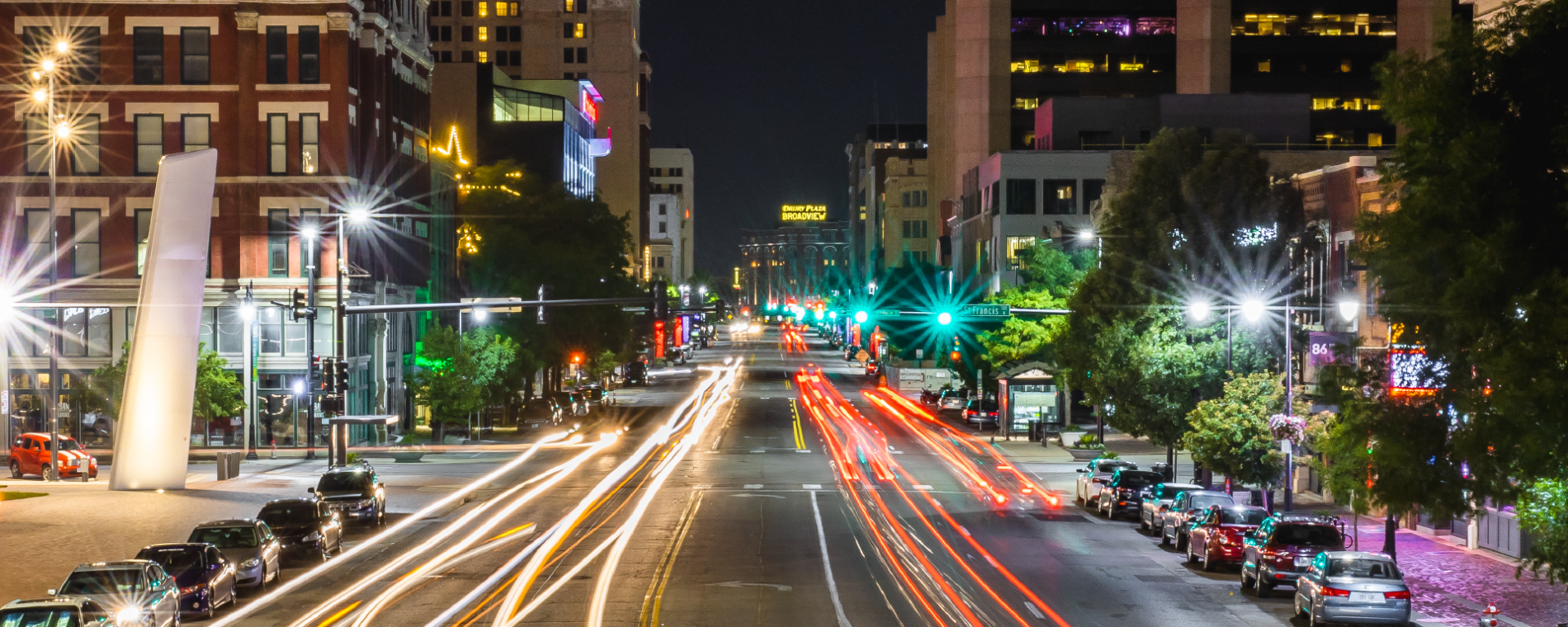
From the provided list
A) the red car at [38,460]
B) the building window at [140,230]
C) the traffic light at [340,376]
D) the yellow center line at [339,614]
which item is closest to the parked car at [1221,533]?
the yellow center line at [339,614]

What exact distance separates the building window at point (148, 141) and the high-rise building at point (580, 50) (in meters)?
122

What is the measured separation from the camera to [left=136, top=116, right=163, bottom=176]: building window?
65188 millimetres

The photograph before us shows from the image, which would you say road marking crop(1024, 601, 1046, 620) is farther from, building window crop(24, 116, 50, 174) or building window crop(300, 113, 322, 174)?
building window crop(24, 116, 50, 174)

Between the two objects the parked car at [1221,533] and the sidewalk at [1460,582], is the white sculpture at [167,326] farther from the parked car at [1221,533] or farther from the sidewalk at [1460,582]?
the sidewalk at [1460,582]

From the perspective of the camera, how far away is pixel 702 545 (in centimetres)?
3412

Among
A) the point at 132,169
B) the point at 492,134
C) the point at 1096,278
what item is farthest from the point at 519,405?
the point at 492,134

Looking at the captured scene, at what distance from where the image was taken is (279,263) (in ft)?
217

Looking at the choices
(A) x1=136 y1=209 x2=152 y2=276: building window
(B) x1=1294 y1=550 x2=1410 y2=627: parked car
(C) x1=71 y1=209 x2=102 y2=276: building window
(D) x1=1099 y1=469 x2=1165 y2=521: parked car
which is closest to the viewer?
(B) x1=1294 y1=550 x2=1410 y2=627: parked car

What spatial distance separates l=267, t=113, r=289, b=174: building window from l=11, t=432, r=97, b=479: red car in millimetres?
17324

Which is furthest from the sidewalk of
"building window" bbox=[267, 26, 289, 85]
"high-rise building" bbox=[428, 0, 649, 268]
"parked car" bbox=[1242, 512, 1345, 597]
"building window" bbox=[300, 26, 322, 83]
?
"high-rise building" bbox=[428, 0, 649, 268]

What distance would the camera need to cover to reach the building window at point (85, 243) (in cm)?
6488

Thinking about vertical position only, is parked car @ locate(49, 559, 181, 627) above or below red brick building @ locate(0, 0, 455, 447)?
below

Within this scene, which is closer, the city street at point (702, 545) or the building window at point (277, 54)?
the city street at point (702, 545)

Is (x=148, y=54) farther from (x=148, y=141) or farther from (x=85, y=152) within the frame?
(x=85, y=152)
